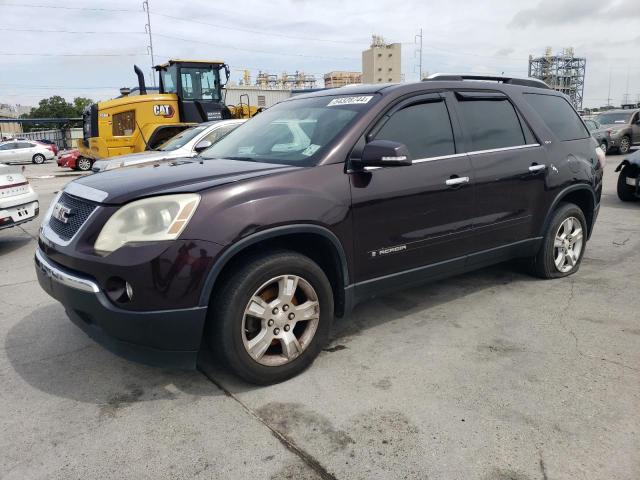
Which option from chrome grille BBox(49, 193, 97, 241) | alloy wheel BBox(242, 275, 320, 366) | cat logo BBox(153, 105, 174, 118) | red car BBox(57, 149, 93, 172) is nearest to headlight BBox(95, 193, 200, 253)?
chrome grille BBox(49, 193, 97, 241)

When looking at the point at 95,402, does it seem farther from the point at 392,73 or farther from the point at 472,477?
the point at 392,73

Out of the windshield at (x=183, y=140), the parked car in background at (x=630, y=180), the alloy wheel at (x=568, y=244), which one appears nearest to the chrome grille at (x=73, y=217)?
the alloy wheel at (x=568, y=244)

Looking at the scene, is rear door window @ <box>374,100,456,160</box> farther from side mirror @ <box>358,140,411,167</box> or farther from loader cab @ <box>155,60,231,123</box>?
loader cab @ <box>155,60,231,123</box>

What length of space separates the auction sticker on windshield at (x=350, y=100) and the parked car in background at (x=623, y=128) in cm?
1837

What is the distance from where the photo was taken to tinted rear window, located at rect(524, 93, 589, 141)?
4594 mm

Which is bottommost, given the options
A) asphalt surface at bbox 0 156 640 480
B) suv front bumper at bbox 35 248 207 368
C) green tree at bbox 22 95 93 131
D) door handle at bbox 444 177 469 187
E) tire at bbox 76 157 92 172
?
asphalt surface at bbox 0 156 640 480

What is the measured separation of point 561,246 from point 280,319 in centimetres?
317

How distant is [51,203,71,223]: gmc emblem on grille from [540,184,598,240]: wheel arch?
150 inches

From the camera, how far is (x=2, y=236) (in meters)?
7.53

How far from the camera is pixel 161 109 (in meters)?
14.6

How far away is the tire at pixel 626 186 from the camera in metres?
9.02

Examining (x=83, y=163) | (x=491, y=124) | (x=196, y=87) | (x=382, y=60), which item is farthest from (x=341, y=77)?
(x=491, y=124)

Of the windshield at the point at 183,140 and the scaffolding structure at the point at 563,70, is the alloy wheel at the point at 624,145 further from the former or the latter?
the scaffolding structure at the point at 563,70

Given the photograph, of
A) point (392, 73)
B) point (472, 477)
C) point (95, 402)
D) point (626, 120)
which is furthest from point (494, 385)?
point (392, 73)
